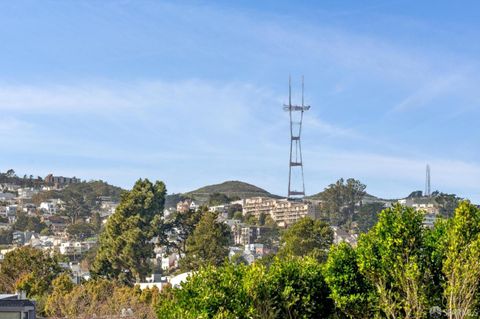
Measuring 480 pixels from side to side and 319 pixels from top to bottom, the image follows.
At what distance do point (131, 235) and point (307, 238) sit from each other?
12987 mm

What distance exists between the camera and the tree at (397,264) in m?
26.0

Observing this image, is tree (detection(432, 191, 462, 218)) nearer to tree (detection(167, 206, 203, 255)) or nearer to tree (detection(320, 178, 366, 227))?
tree (detection(320, 178, 366, 227))

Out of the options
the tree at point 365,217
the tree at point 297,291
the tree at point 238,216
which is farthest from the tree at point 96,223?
the tree at point 297,291

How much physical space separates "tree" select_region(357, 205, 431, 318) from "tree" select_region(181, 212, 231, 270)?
37.9 metres

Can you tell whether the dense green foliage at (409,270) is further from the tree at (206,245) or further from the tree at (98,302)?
the tree at (206,245)

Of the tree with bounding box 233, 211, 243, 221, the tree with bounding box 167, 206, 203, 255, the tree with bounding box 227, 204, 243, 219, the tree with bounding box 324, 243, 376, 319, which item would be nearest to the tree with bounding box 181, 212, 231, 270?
the tree with bounding box 167, 206, 203, 255

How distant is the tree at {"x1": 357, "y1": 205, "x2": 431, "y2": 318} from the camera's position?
26000mm

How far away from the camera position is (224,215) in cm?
16825

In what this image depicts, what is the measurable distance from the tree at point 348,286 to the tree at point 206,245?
36.9 m

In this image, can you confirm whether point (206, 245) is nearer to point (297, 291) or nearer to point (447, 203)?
point (297, 291)

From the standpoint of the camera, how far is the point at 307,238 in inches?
2429

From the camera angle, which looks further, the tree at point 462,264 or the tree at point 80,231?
the tree at point 80,231

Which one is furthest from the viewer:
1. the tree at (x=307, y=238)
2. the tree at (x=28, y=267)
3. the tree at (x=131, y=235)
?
the tree at (x=131, y=235)

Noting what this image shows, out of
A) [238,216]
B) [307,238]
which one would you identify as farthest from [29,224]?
[307,238]
